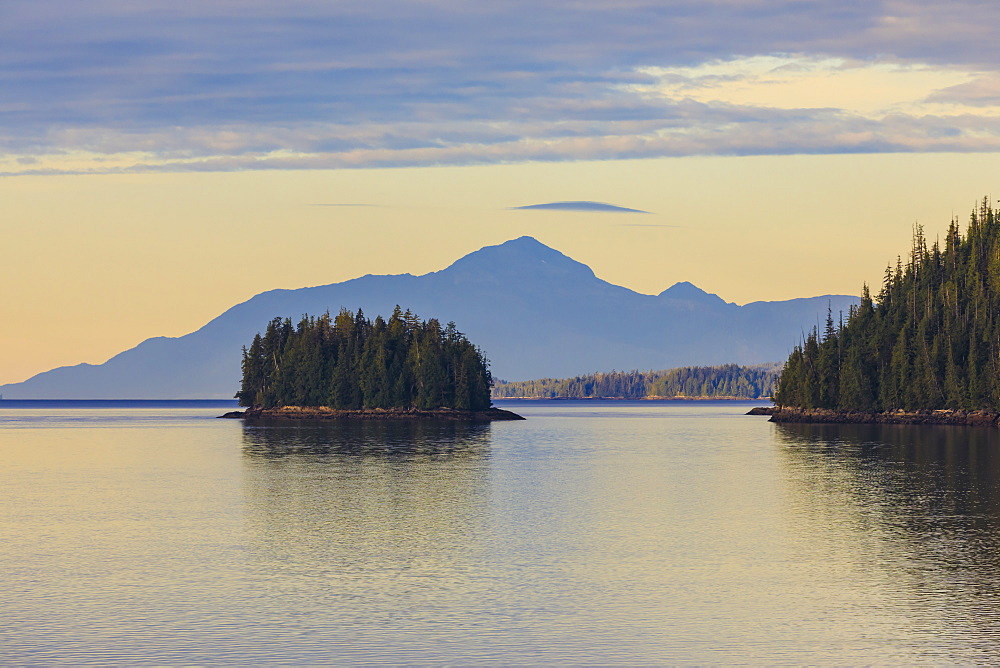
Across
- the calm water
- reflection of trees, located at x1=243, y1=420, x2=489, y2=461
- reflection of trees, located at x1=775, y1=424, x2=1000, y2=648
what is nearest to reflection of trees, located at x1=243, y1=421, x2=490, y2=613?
the calm water

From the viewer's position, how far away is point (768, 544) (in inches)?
1859

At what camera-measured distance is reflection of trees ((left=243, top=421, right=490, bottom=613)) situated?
125 feet

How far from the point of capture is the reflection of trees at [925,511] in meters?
35.5

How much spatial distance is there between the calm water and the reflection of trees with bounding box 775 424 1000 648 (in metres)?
0.19

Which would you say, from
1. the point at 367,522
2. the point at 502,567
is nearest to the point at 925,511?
the point at 502,567

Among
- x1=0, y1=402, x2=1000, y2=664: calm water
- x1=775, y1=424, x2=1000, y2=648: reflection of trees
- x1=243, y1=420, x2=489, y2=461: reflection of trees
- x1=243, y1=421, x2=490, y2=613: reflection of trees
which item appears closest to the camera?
x1=0, y1=402, x2=1000, y2=664: calm water

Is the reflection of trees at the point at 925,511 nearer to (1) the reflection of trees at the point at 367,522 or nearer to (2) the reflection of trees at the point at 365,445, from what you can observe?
(1) the reflection of trees at the point at 367,522

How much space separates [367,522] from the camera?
177 ft

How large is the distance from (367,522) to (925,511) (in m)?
26.9

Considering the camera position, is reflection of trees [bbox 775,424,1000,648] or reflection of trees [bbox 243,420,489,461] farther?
reflection of trees [bbox 243,420,489,461]

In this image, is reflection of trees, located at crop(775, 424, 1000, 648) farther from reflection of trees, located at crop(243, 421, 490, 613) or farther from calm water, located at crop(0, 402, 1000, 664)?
reflection of trees, located at crop(243, 421, 490, 613)

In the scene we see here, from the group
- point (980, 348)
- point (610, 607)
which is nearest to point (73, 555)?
point (610, 607)

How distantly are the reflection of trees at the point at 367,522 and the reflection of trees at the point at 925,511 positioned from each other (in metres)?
14.7

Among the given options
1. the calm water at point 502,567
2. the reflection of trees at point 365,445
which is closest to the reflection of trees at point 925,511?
the calm water at point 502,567
